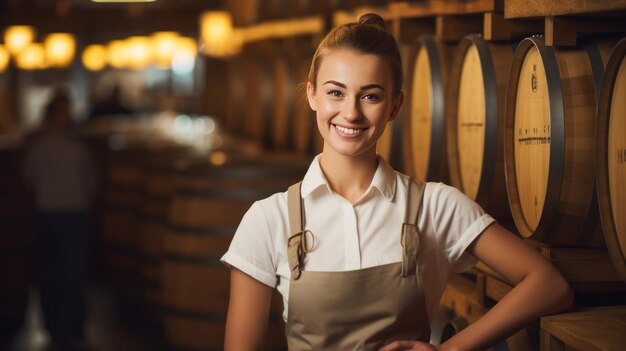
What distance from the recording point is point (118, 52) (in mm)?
19047

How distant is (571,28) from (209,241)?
3067 mm

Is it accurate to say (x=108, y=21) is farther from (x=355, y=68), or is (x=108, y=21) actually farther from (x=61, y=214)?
(x=355, y=68)

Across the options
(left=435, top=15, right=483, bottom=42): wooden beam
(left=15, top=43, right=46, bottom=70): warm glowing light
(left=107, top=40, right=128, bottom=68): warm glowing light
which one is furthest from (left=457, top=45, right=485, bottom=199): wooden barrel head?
(left=107, top=40, right=128, bottom=68): warm glowing light

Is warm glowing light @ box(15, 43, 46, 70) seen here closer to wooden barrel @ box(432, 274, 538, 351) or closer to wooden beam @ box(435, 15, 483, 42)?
wooden beam @ box(435, 15, 483, 42)

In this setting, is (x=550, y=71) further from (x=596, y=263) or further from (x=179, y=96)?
(x=179, y=96)

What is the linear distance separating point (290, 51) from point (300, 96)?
452 cm

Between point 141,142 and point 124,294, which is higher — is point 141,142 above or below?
above

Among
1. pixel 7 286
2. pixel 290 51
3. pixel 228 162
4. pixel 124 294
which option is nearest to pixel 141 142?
pixel 124 294

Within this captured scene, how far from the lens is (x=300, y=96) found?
109 inches

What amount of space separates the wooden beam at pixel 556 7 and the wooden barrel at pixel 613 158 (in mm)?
119

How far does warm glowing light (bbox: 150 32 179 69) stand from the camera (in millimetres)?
17344

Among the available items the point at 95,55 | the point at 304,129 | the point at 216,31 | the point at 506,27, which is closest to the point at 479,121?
the point at 506,27

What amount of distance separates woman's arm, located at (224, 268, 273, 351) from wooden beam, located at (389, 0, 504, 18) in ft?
4.48

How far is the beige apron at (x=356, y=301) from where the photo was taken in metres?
2.31
